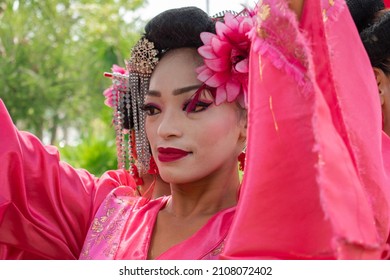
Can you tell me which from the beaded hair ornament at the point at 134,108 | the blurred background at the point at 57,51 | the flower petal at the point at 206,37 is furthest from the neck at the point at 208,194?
the blurred background at the point at 57,51

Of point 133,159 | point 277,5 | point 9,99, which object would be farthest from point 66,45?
point 277,5

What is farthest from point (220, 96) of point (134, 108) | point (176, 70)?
point (134, 108)

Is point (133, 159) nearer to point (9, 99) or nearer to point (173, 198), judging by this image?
point (173, 198)

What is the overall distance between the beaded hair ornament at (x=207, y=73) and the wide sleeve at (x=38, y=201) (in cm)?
24

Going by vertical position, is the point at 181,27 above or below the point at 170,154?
above

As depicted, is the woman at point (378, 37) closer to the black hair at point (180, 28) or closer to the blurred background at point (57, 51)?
the black hair at point (180, 28)

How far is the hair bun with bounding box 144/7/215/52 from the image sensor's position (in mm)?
2039

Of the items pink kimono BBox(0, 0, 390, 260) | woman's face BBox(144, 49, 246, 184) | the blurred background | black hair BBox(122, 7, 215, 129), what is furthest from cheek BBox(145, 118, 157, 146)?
the blurred background

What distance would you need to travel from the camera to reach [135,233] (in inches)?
82.0

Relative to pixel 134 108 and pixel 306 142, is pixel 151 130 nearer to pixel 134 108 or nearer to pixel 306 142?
pixel 134 108

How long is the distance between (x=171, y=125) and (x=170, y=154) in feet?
0.26

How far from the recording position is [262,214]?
4.67 feet

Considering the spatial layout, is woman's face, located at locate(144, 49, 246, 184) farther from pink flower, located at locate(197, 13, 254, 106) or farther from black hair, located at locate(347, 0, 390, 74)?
black hair, located at locate(347, 0, 390, 74)

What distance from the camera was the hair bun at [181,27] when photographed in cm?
204
